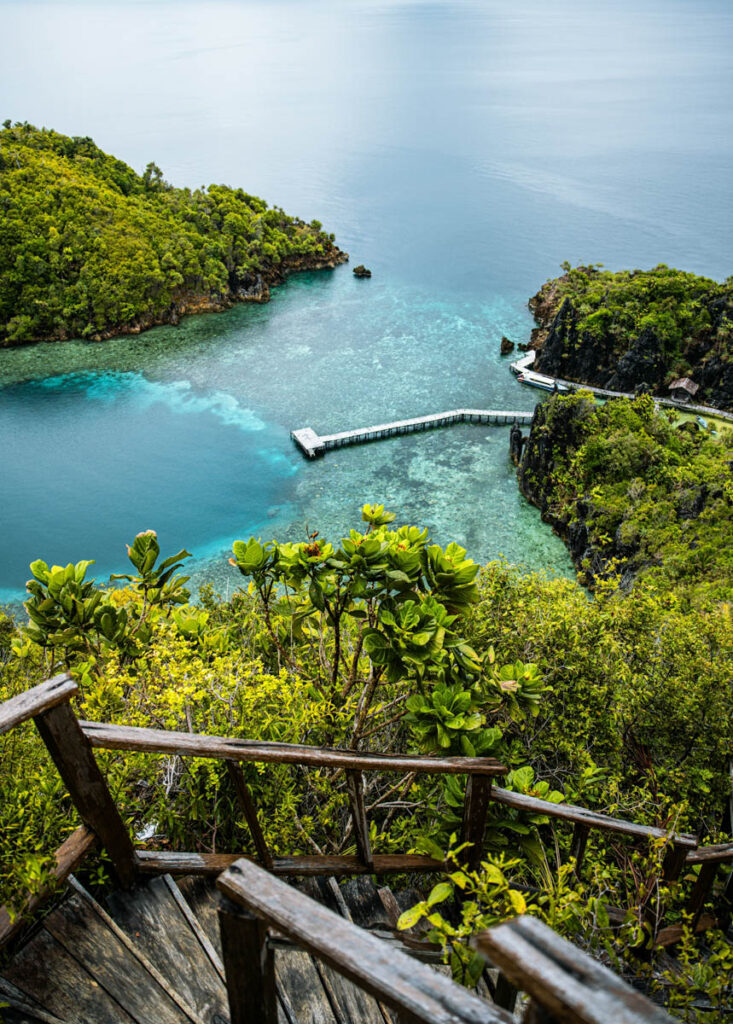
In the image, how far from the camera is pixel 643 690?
487 centimetres

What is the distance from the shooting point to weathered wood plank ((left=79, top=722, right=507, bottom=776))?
7.25 feet

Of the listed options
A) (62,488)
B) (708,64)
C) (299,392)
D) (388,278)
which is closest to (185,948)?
(62,488)

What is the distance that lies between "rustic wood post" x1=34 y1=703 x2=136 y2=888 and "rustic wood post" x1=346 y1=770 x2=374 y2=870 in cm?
92

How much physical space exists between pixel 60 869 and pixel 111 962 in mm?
397

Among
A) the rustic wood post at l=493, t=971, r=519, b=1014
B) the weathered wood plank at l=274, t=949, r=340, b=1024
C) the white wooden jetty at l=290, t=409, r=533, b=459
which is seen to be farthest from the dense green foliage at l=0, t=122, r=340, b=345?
the rustic wood post at l=493, t=971, r=519, b=1014

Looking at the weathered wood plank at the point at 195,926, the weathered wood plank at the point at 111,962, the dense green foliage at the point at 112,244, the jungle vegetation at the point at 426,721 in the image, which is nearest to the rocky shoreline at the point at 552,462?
the jungle vegetation at the point at 426,721

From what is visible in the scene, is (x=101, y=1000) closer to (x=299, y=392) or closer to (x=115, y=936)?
(x=115, y=936)

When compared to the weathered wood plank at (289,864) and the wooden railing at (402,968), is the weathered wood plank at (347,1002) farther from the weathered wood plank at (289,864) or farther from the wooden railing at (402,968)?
the wooden railing at (402,968)

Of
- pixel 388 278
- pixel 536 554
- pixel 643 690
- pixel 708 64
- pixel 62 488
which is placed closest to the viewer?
pixel 643 690

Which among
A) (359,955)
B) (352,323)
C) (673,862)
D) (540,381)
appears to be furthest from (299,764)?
(352,323)

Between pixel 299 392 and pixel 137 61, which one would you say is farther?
pixel 137 61

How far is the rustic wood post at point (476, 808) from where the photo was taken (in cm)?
264

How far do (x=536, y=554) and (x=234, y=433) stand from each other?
12.7m

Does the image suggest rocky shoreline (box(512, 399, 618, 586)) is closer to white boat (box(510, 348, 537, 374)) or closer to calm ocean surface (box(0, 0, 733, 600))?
calm ocean surface (box(0, 0, 733, 600))
